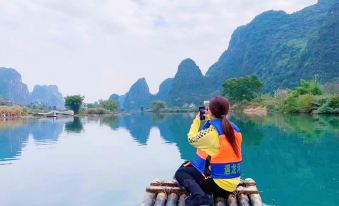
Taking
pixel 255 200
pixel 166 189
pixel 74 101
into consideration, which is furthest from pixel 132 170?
pixel 74 101

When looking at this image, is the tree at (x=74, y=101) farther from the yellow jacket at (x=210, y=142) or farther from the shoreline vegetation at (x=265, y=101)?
the yellow jacket at (x=210, y=142)

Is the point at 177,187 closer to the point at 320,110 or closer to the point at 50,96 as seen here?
the point at 320,110

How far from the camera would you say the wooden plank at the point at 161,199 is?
3.84 metres

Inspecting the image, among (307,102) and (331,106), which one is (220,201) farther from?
(307,102)

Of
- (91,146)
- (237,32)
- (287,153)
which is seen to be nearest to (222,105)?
(287,153)

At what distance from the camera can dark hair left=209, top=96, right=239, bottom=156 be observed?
346 centimetres

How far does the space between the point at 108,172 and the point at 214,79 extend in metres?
107

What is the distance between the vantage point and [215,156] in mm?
3527

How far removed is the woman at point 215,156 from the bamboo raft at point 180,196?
13 cm

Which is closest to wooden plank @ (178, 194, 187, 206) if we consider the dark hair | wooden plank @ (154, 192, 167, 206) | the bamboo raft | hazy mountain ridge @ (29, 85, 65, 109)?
the bamboo raft

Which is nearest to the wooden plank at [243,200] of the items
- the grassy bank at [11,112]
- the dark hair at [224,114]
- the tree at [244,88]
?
the dark hair at [224,114]

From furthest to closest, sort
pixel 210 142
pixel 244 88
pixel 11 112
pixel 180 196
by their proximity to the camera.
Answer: pixel 244 88 < pixel 11 112 < pixel 180 196 < pixel 210 142

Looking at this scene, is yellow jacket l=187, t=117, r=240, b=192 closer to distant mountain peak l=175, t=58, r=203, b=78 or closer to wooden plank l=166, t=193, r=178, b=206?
wooden plank l=166, t=193, r=178, b=206

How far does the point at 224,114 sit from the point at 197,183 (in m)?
0.72
